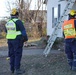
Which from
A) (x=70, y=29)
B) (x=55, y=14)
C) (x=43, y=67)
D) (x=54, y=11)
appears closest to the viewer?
(x=70, y=29)

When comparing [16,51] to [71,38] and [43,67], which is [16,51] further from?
[71,38]

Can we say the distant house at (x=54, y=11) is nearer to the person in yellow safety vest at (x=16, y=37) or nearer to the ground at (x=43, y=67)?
the ground at (x=43, y=67)

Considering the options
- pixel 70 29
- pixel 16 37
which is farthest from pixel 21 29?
pixel 70 29

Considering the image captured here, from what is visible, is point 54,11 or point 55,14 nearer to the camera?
point 55,14

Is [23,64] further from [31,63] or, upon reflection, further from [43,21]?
[43,21]

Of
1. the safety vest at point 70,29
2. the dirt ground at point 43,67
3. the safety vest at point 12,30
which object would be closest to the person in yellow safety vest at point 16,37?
the safety vest at point 12,30

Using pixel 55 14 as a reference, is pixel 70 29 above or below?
above

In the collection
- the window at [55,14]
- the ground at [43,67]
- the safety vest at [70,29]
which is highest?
the safety vest at [70,29]

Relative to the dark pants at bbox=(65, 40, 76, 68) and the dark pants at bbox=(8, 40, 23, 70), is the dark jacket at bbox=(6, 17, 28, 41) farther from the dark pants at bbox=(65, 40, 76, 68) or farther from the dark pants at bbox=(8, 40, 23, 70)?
the dark pants at bbox=(65, 40, 76, 68)

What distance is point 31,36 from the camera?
1117 inches

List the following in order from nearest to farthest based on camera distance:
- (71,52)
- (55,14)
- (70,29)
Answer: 1. (70,29)
2. (71,52)
3. (55,14)

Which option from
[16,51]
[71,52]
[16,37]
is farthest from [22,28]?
[71,52]

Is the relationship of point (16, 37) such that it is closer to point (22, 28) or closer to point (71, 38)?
point (22, 28)

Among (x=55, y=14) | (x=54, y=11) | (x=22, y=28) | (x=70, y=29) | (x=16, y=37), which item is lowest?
(x=55, y=14)
